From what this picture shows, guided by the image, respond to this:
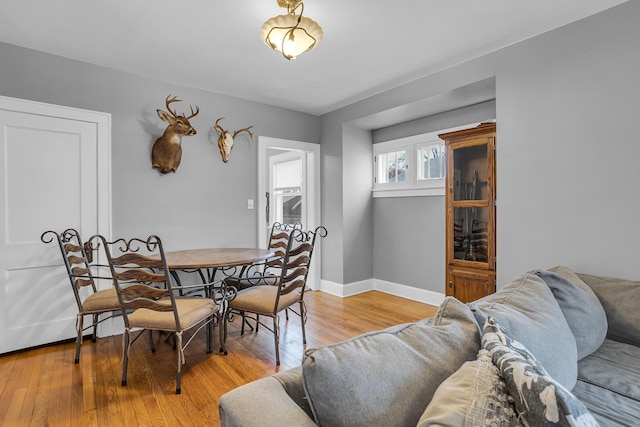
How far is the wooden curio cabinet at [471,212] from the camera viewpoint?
283cm

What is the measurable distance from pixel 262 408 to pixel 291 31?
193 cm

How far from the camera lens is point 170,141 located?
10.5ft

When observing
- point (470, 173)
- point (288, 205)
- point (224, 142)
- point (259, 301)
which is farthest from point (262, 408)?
point (288, 205)

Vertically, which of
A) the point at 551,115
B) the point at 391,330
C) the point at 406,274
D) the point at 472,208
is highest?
the point at 551,115

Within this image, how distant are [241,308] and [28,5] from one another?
8.22ft

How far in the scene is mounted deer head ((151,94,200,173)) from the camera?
125 inches

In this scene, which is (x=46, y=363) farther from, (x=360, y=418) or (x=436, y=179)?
(x=436, y=179)

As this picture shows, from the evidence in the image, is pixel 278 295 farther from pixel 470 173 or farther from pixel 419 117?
pixel 419 117

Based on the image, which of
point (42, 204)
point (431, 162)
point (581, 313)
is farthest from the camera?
point (431, 162)

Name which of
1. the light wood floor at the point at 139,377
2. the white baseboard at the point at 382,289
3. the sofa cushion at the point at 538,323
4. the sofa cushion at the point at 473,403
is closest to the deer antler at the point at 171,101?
the light wood floor at the point at 139,377

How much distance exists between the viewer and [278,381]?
91cm

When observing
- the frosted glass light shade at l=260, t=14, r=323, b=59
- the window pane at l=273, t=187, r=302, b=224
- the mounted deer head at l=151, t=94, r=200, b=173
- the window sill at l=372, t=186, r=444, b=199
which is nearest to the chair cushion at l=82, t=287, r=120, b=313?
the mounted deer head at l=151, t=94, r=200, b=173

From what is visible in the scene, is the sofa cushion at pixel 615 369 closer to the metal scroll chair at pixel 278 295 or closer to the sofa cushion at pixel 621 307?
the sofa cushion at pixel 621 307

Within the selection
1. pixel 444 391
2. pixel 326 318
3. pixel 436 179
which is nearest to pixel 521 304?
pixel 444 391
